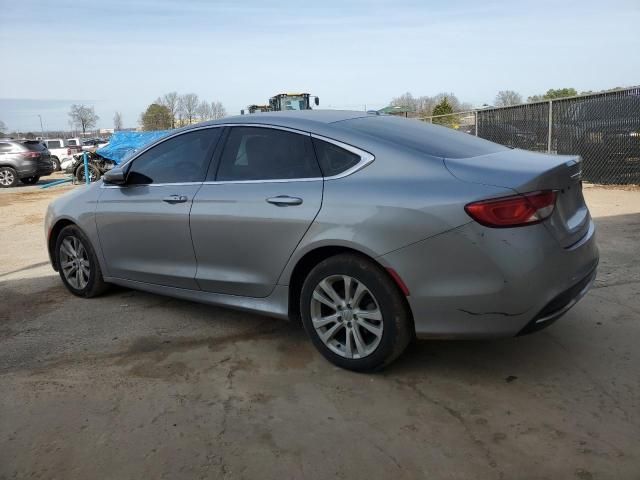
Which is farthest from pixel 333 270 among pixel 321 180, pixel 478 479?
pixel 478 479

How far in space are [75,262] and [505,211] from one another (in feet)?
12.9

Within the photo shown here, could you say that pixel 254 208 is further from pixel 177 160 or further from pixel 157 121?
pixel 157 121

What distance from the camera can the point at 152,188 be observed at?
4438 millimetres

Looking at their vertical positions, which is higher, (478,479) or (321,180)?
(321,180)

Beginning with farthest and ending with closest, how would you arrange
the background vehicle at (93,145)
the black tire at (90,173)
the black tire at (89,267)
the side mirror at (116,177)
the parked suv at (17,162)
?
1. the background vehicle at (93,145)
2. the black tire at (90,173)
3. the parked suv at (17,162)
4. the black tire at (89,267)
5. the side mirror at (116,177)

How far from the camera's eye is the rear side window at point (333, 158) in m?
3.43

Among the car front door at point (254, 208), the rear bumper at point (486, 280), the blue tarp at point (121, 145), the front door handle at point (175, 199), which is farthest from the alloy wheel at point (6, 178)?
the rear bumper at point (486, 280)

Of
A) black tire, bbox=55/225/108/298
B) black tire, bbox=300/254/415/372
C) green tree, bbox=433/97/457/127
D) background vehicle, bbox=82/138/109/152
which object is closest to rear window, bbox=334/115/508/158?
black tire, bbox=300/254/415/372

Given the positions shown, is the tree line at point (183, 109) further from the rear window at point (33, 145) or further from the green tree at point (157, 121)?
the rear window at point (33, 145)

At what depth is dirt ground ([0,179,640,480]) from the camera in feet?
8.55

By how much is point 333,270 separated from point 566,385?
4.83 feet

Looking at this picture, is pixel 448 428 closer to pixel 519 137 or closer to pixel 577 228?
pixel 577 228

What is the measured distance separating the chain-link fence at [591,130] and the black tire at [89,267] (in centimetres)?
1026

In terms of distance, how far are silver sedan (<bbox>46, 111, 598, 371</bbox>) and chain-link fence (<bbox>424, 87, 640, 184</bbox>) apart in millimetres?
8902
